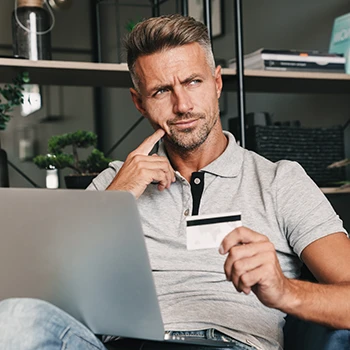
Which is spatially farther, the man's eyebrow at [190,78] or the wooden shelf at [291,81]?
the wooden shelf at [291,81]

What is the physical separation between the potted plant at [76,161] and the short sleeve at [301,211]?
959 mm

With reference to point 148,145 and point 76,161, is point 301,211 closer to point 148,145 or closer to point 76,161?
point 148,145

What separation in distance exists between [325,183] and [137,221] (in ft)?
5.25

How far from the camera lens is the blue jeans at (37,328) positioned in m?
1.13

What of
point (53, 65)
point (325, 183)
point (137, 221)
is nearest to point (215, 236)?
point (137, 221)

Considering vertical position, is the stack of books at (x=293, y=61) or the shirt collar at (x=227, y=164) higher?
the stack of books at (x=293, y=61)

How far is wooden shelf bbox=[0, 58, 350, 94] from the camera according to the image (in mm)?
2176

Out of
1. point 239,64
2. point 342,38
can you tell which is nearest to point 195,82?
point 239,64

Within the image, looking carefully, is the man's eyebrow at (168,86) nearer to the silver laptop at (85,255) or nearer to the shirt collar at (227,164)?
the shirt collar at (227,164)

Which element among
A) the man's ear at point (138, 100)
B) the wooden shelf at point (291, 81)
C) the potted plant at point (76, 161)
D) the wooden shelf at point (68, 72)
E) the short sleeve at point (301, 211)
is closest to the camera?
the short sleeve at point (301, 211)

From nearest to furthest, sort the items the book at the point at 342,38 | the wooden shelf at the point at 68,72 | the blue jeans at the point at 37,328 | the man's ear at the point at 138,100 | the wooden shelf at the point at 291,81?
1. the blue jeans at the point at 37,328
2. the man's ear at the point at 138,100
3. the wooden shelf at the point at 68,72
4. the wooden shelf at the point at 291,81
5. the book at the point at 342,38

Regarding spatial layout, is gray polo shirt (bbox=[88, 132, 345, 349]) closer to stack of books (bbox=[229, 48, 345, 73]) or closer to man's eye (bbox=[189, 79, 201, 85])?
man's eye (bbox=[189, 79, 201, 85])

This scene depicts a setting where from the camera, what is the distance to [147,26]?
5.30 feet

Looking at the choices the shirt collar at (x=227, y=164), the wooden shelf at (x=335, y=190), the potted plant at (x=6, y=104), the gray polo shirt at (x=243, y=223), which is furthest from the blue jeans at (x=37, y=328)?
the wooden shelf at (x=335, y=190)
